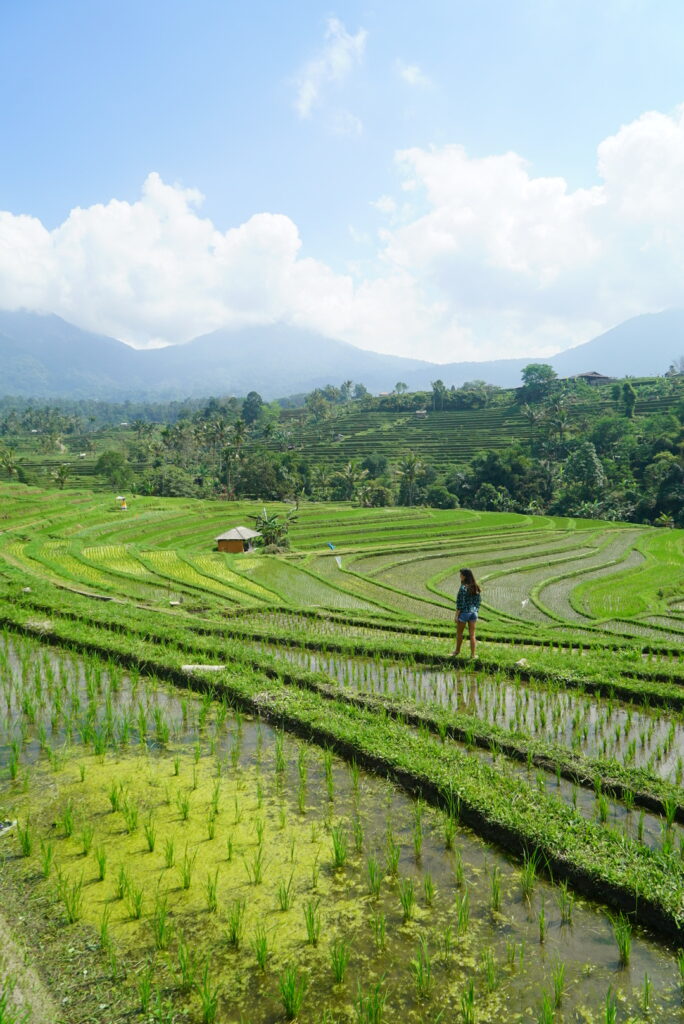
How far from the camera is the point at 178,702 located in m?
8.48

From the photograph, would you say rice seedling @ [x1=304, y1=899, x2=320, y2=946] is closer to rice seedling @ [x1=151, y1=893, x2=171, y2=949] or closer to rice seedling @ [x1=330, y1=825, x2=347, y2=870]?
rice seedling @ [x1=330, y1=825, x2=347, y2=870]

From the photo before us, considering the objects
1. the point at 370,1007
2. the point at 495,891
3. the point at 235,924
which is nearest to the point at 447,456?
the point at 495,891

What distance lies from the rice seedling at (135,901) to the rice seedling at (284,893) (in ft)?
3.10

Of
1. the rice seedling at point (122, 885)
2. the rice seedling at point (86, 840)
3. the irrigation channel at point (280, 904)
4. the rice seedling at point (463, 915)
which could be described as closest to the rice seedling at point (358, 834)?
the irrigation channel at point (280, 904)

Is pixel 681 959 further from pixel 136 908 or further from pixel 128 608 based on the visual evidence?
pixel 128 608

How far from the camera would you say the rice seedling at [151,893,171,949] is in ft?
12.5

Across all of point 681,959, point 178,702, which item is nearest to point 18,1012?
point 681,959

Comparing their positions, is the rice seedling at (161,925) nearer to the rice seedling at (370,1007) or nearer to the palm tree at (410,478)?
the rice seedling at (370,1007)

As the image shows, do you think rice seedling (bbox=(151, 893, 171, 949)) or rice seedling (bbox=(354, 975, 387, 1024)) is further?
rice seedling (bbox=(151, 893, 171, 949))

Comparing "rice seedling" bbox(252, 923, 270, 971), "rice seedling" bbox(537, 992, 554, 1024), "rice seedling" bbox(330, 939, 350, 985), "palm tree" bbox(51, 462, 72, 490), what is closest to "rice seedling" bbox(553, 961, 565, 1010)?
"rice seedling" bbox(537, 992, 554, 1024)

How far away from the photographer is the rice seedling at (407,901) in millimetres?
4071

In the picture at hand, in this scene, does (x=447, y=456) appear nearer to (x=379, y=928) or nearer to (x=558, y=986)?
(x=379, y=928)

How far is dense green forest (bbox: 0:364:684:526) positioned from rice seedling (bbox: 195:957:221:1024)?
5122cm

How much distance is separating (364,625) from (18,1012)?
39.3 feet
